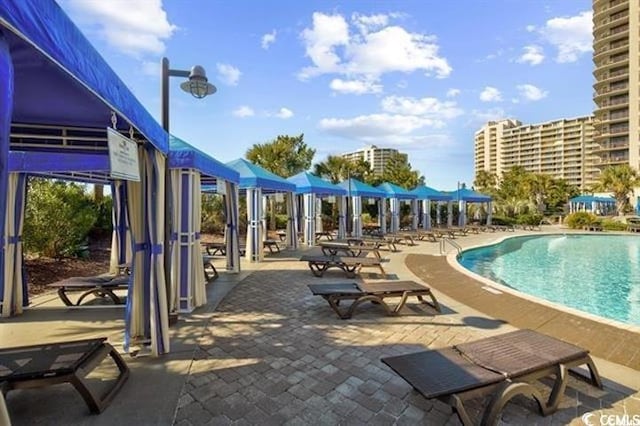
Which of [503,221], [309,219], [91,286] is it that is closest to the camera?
[91,286]

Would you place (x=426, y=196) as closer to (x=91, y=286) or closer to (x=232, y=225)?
(x=232, y=225)

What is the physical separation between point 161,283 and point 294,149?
20.9 metres

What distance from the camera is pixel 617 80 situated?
171ft

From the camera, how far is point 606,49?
5378 centimetres

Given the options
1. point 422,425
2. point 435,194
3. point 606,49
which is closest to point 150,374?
point 422,425

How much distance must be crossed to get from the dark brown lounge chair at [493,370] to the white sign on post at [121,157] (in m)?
2.84

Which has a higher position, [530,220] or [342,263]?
[530,220]

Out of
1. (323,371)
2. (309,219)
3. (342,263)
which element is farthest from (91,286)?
(309,219)

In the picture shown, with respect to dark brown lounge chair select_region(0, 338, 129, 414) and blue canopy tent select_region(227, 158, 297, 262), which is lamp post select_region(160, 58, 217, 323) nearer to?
dark brown lounge chair select_region(0, 338, 129, 414)

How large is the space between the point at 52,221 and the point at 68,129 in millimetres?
7507

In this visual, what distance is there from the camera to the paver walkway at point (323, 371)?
281cm

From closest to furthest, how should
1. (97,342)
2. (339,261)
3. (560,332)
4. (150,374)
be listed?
1. (97,342)
2. (150,374)
3. (560,332)
4. (339,261)

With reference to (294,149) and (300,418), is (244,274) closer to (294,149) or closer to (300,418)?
(300,418)

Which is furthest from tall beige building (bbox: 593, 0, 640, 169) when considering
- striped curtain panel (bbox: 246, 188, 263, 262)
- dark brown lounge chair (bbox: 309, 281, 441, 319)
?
dark brown lounge chair (bbox: 309, 281, 441, 319)
